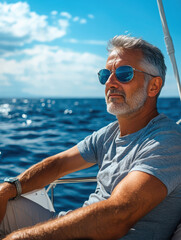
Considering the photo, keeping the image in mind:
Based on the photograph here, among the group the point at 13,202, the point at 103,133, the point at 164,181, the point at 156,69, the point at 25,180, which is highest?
the point at 156,69

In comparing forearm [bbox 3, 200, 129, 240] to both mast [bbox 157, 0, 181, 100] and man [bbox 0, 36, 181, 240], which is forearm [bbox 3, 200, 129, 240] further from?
mast [bbox 157, 0, 181, 100]

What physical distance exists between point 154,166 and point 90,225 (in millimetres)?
324

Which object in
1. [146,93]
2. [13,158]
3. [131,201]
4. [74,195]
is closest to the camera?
[131,201]

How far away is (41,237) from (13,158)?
13.9ft

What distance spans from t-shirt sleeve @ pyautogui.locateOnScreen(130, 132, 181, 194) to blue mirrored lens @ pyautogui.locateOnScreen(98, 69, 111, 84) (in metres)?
0.48

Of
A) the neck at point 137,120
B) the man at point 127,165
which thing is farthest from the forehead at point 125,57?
the neck at point 137,120

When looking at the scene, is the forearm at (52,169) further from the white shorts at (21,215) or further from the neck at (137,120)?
the neck at (137,120)

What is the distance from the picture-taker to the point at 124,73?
1.35 metres

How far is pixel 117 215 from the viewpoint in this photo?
972mm

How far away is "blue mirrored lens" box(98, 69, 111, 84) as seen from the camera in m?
1.46

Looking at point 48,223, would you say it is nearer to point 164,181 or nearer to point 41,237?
point 41,237

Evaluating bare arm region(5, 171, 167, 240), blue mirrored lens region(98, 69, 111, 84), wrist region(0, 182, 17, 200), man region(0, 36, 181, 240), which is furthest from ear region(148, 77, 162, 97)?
wrist region(0, 182, 17, 200)

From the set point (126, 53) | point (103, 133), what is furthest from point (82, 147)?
point (126, 53)

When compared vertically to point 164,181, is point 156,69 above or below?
above
